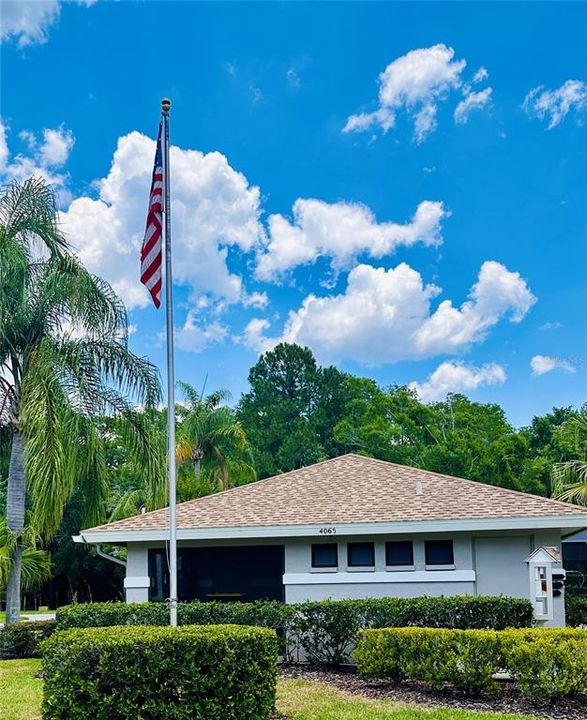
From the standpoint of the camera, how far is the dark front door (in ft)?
64.3

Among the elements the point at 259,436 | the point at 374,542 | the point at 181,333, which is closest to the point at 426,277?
the point at 181,333

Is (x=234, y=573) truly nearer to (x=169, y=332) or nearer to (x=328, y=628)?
(x=328, y=628)

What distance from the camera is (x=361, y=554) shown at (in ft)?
50.1

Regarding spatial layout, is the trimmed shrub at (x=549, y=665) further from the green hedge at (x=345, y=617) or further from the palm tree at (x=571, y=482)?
the palm tree at (x=571, y=482)

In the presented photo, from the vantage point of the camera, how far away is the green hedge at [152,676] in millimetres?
7969

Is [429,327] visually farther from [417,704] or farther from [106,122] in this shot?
[417,704]

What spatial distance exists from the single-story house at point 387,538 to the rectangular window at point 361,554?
2cm

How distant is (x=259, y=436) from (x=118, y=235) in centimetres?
2805

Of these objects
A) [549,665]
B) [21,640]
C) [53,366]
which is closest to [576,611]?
[549,665]

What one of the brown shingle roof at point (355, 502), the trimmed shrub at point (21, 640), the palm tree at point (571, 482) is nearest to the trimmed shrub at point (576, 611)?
the palm tree at point (571, 482)

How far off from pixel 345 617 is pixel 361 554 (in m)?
2.45

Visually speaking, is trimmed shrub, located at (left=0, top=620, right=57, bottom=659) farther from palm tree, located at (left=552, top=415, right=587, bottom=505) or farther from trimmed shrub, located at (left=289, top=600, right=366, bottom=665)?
palm tree, located at (left=552, top=415, right=587, bottom=505)

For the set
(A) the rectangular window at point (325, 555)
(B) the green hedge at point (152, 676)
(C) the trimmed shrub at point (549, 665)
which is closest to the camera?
(B) the green hedge at point (152, 676)

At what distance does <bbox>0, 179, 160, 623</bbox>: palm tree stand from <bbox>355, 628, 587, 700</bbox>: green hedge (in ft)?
25.6
